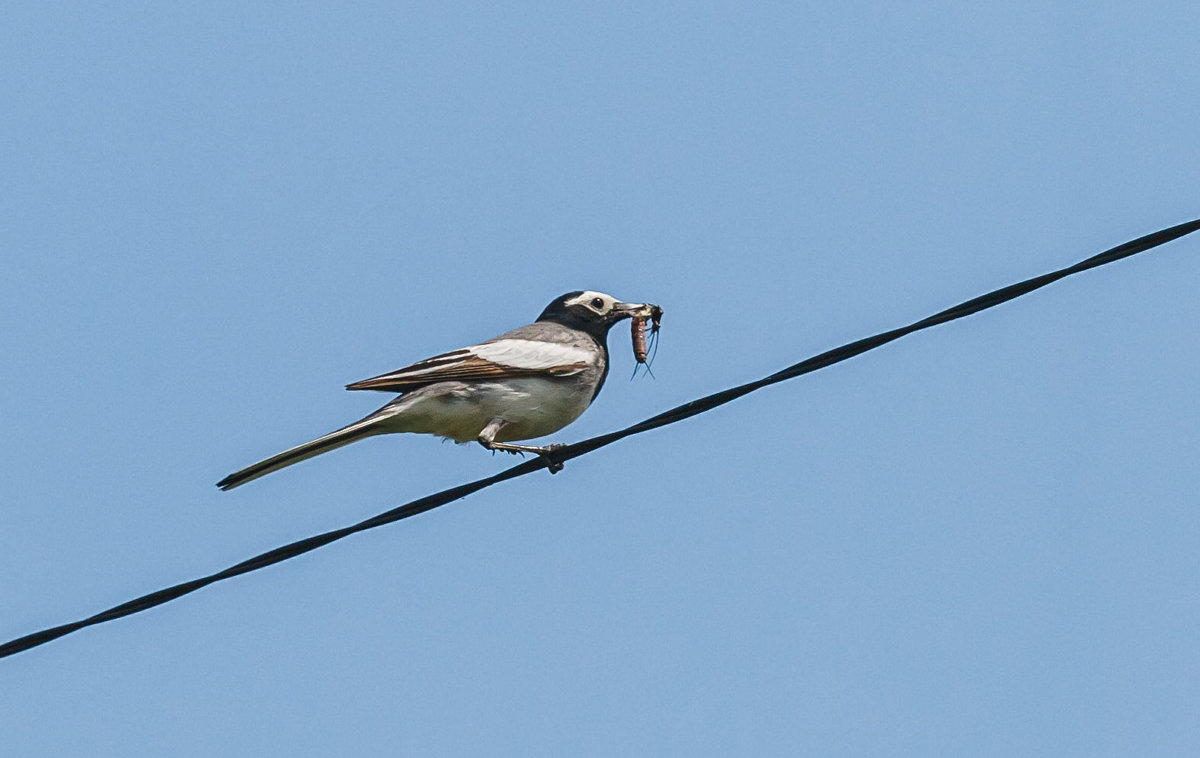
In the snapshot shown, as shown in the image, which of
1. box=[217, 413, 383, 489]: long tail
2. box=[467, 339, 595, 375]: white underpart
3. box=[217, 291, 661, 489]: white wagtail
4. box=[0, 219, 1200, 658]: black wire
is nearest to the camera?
box=[0, 219, 1200, 658]: black wire

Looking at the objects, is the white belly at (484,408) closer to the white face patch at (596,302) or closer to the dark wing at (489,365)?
the dark wing at (489,365)

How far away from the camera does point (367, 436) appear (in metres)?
9.71

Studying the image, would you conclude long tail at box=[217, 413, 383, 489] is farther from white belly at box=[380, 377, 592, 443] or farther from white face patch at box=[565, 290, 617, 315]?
white face patch at box=[565, 290, 617, 315]

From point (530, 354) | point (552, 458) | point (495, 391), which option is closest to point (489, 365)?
point (495, 391)

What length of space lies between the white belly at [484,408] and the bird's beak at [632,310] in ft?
3.66

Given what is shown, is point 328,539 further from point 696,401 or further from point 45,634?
point 696,401

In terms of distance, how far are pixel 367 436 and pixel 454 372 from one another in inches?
31.4

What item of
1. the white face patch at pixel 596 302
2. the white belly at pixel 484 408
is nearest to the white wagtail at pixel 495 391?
the white belly at pixel 484 408

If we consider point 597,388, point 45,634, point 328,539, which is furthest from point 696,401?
point 597,388

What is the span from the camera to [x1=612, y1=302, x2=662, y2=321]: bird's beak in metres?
11.7

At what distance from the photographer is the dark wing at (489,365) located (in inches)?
395

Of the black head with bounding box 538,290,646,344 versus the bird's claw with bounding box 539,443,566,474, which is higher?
the black head with bounding box 538,290,646,344

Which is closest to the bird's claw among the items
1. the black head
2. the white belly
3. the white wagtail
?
the white wagtail

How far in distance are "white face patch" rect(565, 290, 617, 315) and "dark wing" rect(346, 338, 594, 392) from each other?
0.99m
